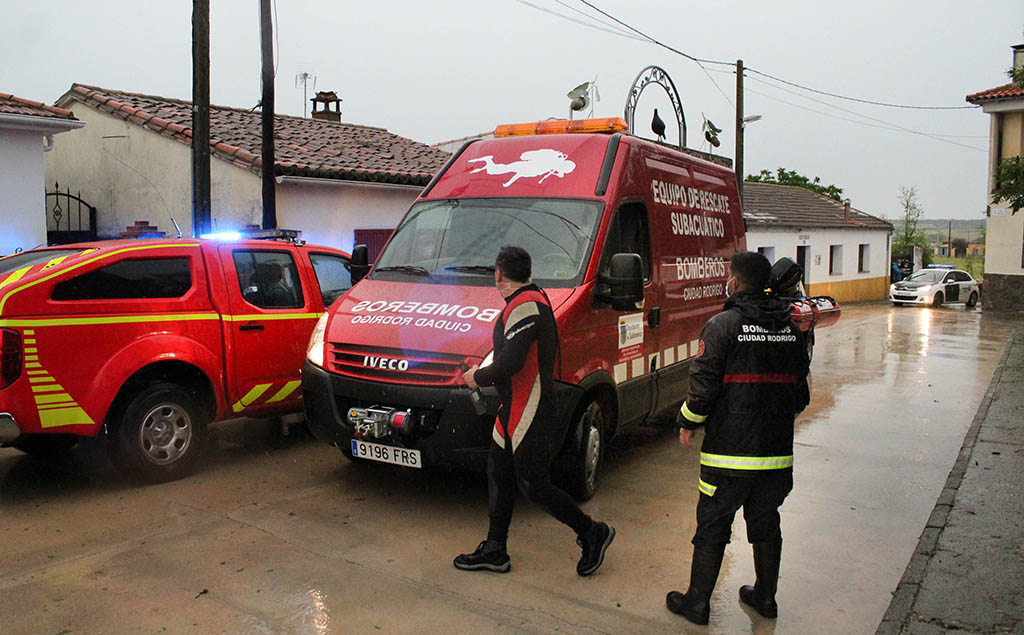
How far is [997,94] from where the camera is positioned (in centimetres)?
2708

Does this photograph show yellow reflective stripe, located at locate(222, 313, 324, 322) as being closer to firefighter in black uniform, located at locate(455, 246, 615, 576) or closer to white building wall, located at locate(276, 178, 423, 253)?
firefighter in black uniform, located at locate(455, 246, 615, 576)

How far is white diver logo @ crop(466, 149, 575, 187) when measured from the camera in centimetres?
658

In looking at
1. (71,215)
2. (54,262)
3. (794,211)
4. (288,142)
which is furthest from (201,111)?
(794,211)

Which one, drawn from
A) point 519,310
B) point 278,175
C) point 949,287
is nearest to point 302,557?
point 519,310

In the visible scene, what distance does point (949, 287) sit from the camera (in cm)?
3047

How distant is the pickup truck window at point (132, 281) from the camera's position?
582 cm

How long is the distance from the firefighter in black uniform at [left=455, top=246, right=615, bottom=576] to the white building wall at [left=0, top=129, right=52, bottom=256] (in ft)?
31.8

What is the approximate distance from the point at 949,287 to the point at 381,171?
23537 millimetres

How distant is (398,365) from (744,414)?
2.27 m

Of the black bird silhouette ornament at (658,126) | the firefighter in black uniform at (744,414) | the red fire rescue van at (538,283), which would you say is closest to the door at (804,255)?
the black bird silhouette ornament at (658,126)

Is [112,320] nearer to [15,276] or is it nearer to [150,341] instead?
[150,341]

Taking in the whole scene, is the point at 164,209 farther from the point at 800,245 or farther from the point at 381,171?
the point at 800,245

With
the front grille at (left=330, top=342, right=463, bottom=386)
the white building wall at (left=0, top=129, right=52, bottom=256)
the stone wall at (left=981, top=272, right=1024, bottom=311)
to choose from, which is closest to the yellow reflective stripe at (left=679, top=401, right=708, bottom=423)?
the front grille at (left=330, top=342, right=463, bottom=386)

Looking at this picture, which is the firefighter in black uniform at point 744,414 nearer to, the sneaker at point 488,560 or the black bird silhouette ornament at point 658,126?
the sneaker at point 488,560
